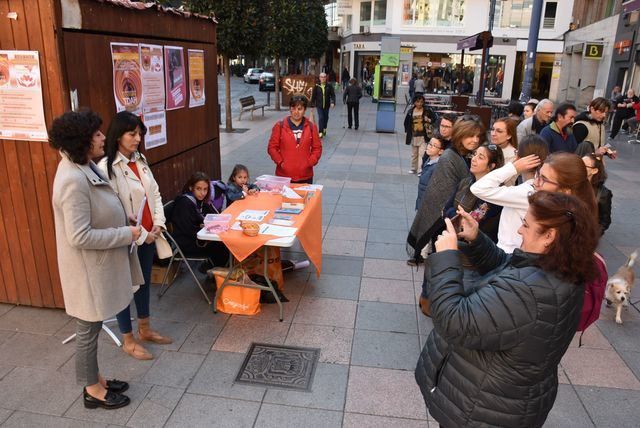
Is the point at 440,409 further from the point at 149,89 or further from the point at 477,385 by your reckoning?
the point at 149,89

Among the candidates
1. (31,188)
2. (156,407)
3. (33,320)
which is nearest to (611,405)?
(156,407)

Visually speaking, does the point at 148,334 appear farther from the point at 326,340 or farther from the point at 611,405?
the point at 611,405

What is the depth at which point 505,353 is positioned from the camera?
187cm

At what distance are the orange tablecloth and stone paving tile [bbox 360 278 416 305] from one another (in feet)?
1.78

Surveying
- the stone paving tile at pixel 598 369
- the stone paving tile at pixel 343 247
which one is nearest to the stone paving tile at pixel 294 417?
the stone paving tile at pixel 598 369

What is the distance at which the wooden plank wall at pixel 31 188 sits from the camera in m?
3.70

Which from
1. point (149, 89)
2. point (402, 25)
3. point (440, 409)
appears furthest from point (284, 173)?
point (402, 25)

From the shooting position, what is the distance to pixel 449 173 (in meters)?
4.07

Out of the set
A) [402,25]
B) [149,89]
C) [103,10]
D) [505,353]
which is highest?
[402,25]

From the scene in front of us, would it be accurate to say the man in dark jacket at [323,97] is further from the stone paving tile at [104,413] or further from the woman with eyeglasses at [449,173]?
the stone paving tile at [104,413]

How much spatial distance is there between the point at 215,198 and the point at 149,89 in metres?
1.35

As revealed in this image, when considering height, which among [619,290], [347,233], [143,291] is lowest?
[347,233]

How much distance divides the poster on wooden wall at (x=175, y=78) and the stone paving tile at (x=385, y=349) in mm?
3425

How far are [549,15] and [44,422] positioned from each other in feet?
117
